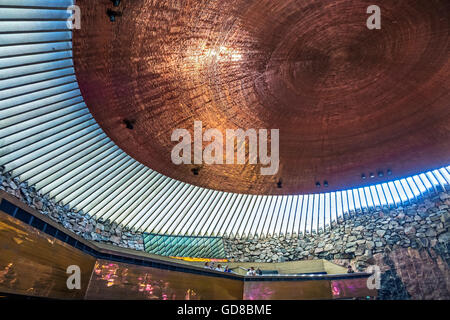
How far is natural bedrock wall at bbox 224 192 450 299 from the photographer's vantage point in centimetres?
1087

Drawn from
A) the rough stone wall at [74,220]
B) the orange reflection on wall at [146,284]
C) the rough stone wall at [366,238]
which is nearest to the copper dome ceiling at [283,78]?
the orange reflection on wall at [146,284]

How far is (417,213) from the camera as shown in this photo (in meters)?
12.4

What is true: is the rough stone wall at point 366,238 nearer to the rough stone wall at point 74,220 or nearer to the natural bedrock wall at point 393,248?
the natural bedrock wall at point 393,248

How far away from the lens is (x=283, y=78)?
252 inches

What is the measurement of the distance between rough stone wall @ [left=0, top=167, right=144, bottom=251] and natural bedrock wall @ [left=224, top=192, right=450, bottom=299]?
242 inches

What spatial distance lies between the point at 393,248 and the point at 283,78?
10.4 meters

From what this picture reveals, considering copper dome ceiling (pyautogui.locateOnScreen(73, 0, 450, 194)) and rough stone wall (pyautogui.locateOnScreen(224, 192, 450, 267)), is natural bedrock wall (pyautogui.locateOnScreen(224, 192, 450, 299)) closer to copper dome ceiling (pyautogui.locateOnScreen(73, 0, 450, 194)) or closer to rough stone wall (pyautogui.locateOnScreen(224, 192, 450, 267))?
rough stone wall (pyautogui.locateOnScreen(224, 192, 450, 267))

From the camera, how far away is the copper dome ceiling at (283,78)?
483cm

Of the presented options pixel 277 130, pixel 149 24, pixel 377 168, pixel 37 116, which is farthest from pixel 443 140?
pixel 37 116

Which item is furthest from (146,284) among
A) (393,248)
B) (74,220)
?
(393,248)

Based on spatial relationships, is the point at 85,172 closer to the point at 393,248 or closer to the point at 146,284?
the point at 146,284

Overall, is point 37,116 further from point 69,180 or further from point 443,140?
point 443,140

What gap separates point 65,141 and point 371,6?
8.92 meters

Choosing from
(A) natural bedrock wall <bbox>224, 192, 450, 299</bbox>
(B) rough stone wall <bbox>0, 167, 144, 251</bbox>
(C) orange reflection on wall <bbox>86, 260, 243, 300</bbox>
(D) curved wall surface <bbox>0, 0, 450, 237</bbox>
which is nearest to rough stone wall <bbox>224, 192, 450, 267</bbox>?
(A) natural bedrock wall <bbox>224, 192, 450, 299</bbox>
